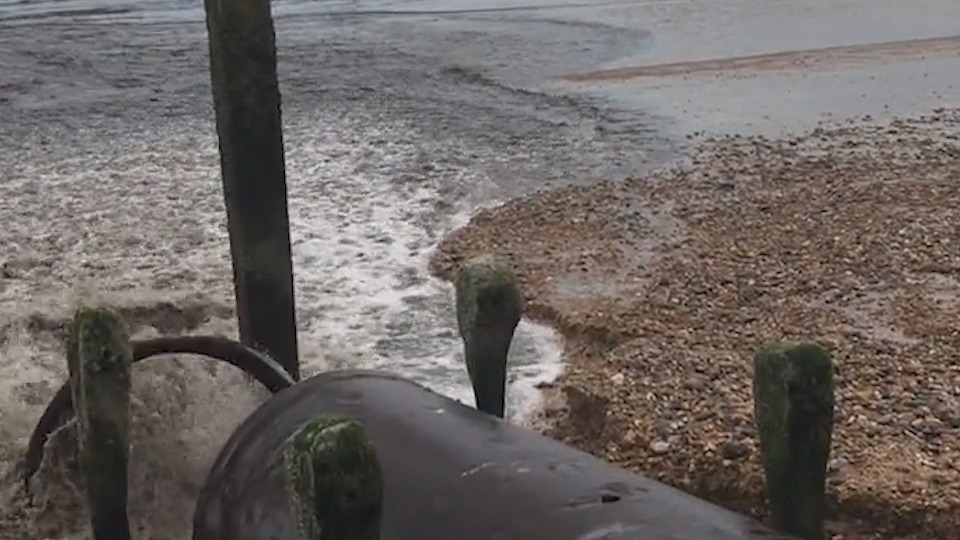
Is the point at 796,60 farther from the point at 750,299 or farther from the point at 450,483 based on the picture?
the point at 450,483

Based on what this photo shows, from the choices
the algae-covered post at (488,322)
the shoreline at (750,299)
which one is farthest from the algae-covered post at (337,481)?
the shoreline at (750,299)

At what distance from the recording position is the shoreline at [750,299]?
4.13 m

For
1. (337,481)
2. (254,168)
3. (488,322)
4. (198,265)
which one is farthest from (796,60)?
(337,481)

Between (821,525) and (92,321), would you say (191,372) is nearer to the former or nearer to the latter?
(92,321)

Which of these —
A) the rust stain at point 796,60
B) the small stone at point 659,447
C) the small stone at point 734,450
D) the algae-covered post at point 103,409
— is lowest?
the small stone at point 659,447

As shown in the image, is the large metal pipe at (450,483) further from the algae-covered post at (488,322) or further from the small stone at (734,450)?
the small stone at (734,450)

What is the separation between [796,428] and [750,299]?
120 inches

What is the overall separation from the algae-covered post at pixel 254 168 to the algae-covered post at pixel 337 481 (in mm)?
2145

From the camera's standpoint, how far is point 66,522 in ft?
13.2

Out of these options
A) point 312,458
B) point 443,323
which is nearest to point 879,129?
point 443,323

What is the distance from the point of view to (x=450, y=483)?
2.42 m

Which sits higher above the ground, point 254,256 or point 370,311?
point 254,256

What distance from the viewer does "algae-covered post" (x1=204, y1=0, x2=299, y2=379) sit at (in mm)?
4137

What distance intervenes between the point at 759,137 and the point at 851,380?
3.51 metres
